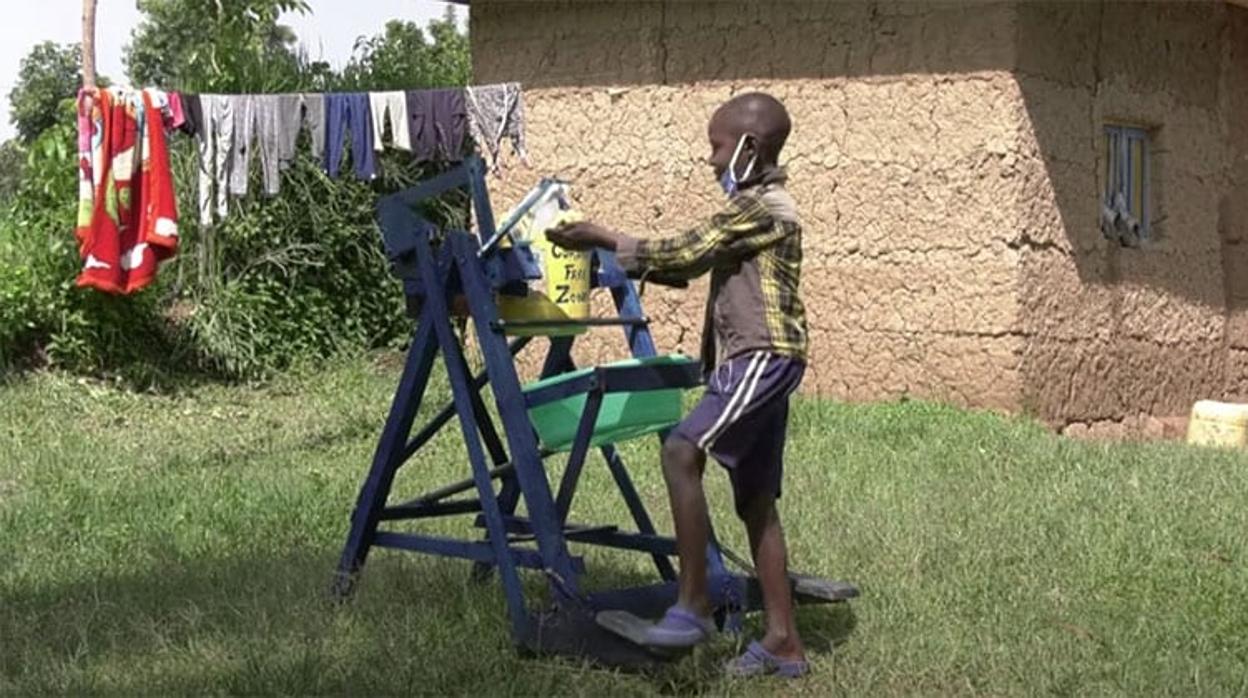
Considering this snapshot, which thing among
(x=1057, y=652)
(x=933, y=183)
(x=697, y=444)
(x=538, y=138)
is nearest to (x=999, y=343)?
(x=933, y=183)

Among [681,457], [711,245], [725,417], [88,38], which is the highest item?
[88,38]

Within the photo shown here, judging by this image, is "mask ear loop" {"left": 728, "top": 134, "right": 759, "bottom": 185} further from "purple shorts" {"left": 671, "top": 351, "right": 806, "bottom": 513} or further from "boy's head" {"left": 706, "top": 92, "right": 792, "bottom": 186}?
"purple shorts" {"left": 671, "top": 351, "right": 806, "bottom": 513}

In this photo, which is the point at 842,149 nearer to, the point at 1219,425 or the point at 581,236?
the point at 1219,425

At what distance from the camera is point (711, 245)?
4219 mm

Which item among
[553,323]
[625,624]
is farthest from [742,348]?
[625,624]

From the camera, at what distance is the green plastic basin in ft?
15.1

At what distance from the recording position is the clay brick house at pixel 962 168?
911cm

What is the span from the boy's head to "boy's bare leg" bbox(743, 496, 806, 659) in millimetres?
876

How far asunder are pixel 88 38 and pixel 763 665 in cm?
768

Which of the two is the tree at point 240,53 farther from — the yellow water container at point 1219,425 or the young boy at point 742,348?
the young boy at point 742,348

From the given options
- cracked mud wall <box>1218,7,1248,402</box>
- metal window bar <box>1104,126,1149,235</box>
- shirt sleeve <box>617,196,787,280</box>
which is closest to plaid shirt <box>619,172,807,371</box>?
shirt sleeve <box>617,196,787,280</box>

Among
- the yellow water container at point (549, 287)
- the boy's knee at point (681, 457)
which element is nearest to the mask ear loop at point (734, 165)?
the yellow water container at point (549, 287)

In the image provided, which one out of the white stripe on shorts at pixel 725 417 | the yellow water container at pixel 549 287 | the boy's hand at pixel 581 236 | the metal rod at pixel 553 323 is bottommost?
the white stripe on shorts at pixel 725 417

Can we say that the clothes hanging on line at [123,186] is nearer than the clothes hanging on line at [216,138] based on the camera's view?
Yes
